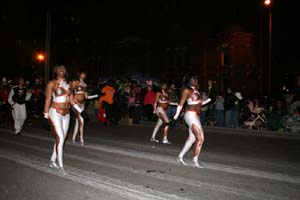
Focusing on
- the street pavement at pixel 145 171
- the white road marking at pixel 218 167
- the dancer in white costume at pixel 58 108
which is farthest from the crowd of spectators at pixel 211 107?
the dancer in white costume at pixel 58 108

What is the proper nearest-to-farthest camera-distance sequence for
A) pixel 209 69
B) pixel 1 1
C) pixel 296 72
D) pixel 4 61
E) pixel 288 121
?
pixel 288 121
pixel 296 72
pixel 209 69
pixel 1 1
pixel 4 61

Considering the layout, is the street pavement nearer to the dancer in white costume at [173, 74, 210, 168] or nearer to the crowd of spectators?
the dancer in white costume at [173, 74, 210, 168]

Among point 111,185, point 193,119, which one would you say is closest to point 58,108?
point 111,185

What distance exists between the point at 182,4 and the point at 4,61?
85.4 ft

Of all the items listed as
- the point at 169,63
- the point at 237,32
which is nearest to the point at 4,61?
the point at 169,63

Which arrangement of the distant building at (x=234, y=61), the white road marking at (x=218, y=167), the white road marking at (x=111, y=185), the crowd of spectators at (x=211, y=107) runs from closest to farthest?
the white road marking at (x=111, y=185) < the white road marking at (x=218, y=167) < the crowd of spectators at (x=211, y=107) < the distant building at (x=234, y=61)

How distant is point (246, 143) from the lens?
11.8 m

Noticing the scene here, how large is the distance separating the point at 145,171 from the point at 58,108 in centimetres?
216

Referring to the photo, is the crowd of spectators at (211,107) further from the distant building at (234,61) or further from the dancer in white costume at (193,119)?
the distant building at (234,61)

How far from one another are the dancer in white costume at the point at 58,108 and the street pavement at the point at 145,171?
0.52 meters

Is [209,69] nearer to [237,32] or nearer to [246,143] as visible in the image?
[237,32]

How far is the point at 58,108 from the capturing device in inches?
279

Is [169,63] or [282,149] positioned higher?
[169,63]

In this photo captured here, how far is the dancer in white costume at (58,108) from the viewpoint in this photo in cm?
704
